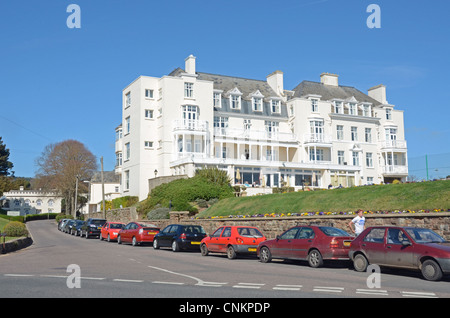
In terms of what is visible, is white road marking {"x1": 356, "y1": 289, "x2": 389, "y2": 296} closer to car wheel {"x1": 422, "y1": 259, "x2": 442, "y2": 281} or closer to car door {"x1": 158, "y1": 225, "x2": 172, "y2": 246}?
car wheel {"x1": 422, "y1": 259, "x2": 442, "y2": 281}

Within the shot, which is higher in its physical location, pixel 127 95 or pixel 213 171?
pixel 127 95

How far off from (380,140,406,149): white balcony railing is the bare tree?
142 ft

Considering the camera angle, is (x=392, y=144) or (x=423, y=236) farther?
(x=392, y=144)

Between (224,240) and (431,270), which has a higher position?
(224,240)

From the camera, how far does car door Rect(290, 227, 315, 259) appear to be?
52.4 feet

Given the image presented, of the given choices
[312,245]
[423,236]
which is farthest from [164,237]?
[423,236]

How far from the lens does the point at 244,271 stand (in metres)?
14.2

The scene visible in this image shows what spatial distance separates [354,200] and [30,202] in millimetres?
92236

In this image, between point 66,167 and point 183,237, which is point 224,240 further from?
point 66,167

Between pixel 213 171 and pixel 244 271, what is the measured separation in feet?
91.1

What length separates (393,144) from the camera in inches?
2359

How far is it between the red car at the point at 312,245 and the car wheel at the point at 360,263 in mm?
722

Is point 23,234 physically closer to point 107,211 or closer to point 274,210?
point 274,210
